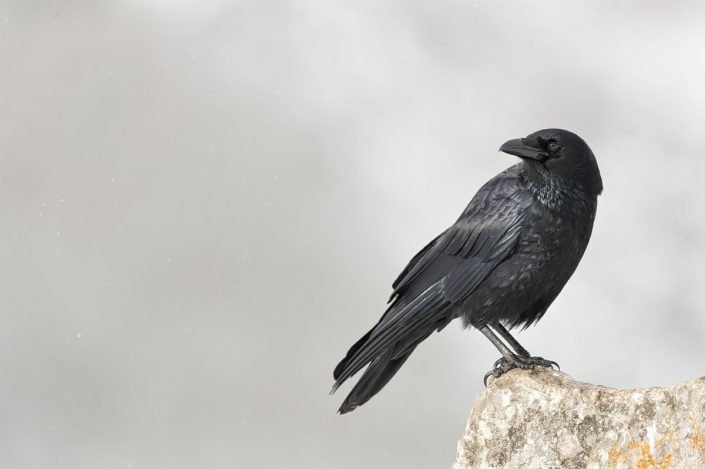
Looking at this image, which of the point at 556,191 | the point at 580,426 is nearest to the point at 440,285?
the point at 556,191

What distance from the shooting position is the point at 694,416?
202 inches

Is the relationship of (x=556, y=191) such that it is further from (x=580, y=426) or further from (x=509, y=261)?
(x=580, y=426)

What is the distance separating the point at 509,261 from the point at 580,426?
4.15 ft

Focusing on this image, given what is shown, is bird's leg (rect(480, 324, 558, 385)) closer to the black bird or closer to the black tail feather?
the black bird

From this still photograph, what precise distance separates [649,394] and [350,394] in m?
2.18

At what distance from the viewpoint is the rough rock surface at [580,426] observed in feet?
17.0

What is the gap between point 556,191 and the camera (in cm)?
625

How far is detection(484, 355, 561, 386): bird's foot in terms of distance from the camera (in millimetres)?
6207

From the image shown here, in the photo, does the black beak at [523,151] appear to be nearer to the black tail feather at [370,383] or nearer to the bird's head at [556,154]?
the bird's head at [556,154]

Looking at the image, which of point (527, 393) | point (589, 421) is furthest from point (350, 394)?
point (589, 421)

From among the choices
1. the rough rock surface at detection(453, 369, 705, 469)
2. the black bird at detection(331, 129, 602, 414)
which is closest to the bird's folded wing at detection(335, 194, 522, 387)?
the black bird at detection(331, 129, 602, 414)

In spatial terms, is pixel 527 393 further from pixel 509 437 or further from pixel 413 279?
pixel 413 279

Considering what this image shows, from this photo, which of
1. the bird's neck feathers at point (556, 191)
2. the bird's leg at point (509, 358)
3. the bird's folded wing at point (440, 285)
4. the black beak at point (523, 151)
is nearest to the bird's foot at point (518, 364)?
the bird's leg at point (509, 358)

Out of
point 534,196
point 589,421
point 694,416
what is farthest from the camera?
point 534,196
